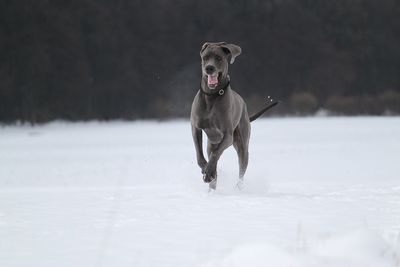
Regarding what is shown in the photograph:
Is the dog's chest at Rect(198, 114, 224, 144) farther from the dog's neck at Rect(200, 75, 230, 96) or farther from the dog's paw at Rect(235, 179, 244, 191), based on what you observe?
the dog's paw at Rect(235, 179, 244, 191)

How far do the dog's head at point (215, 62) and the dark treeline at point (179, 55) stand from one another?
2199 cm

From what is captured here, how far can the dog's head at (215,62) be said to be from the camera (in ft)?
15.8

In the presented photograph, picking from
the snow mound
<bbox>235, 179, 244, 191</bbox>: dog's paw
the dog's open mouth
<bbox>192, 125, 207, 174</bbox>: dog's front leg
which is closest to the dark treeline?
<bbox>235, 179, 244, 191</bbox>: dog's paw

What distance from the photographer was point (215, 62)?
16.0 ft

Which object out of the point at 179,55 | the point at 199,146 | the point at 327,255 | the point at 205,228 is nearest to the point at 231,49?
the point at 199,146

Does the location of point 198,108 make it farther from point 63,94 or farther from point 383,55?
point 383,55

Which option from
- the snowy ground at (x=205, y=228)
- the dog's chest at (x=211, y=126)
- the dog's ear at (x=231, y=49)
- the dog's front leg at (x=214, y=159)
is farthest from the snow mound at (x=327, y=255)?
the dog's ear at (x=231, y=49)

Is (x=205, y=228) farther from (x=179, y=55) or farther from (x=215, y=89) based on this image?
(x=179, y=55)

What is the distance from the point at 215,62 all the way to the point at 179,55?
30.6 meters

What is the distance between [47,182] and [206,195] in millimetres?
4781

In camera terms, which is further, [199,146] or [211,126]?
[199,146]

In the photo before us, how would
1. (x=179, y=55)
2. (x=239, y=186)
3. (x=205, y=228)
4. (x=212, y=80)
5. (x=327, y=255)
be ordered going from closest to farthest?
(x=327, y=255) < (x=205, y=228) < (x=212, y=80) < (x=239, y=186) < (x=179, y=55)

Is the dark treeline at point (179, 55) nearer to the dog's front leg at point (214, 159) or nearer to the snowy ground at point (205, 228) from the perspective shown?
the dog's front leg at point (214, 159)

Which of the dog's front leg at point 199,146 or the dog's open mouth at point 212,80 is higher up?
the dog's open mouth at point 212,80
